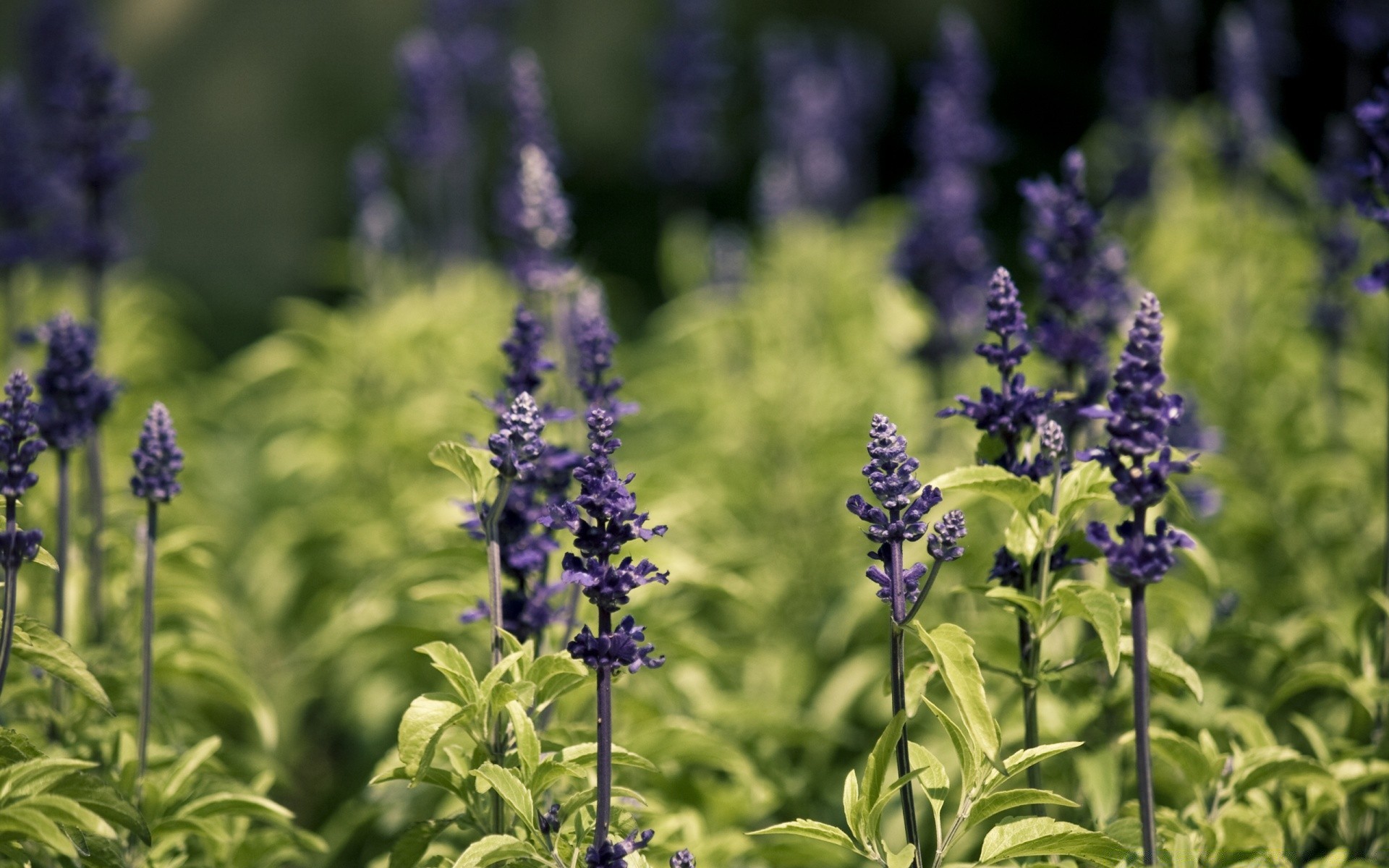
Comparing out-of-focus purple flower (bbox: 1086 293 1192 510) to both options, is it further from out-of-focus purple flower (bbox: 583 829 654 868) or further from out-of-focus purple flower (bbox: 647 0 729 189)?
out-of-focus purple flower (bbox: 647 0 729 189)

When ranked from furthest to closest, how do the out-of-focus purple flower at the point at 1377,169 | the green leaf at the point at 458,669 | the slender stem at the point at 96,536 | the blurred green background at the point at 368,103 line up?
the blurred green background at the point at 368,103
the slender stem at the point at 96,536
the out-of-focus purple flower at the point at 1377,169
the green leaf at the point at 458,669

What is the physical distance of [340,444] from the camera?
5422mm

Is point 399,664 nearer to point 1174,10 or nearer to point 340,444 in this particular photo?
point 340,444

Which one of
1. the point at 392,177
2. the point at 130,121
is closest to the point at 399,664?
the point at 130,121

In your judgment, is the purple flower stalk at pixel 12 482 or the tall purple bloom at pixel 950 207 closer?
the purple flower stalk at pixel 12 482

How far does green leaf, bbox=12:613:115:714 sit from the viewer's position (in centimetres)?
241

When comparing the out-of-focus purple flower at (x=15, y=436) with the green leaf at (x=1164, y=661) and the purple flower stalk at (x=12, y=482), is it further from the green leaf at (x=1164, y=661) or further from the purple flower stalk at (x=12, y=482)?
the green leaf at (x=1164, y=661)

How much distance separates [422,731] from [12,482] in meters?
0.88

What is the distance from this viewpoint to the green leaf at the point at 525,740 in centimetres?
231

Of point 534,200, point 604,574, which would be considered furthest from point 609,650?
point 534,200

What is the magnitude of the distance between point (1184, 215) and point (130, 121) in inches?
241

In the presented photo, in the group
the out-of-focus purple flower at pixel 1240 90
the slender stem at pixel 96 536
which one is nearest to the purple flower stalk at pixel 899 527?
the slender stem at pixel 96 536

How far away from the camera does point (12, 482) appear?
7.72ft

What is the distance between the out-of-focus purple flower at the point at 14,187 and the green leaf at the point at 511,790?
11.1 feet
